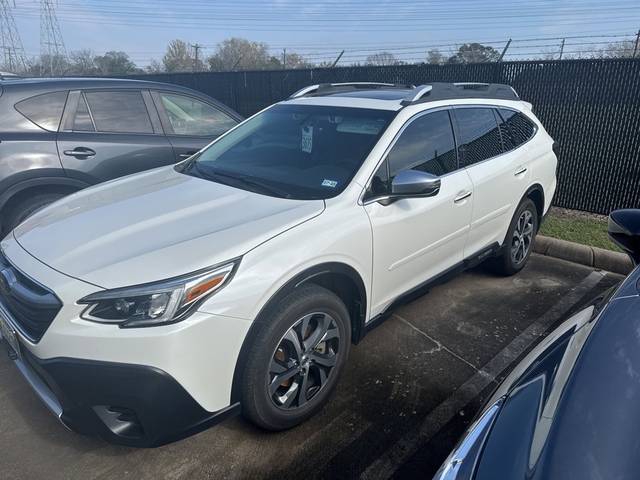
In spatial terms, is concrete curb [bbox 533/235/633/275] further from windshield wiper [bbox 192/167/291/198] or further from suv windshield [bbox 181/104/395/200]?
windshield wiper [bbox 192/167/291/198]

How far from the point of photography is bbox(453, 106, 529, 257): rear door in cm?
369

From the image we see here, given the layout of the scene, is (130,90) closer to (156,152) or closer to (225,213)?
(156,152)

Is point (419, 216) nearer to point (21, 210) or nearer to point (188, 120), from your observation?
point (188, 120)

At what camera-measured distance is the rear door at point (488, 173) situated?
12.1ft

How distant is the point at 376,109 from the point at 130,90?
3011 millimetres

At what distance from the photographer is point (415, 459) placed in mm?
2486

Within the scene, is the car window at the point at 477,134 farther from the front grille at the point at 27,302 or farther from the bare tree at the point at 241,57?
the bare tree at the point at 241,57

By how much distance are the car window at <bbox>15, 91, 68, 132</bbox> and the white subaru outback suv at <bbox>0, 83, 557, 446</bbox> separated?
162 cm

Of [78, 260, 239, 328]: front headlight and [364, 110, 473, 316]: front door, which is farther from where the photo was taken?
[364, 110, 473, 316]: front door

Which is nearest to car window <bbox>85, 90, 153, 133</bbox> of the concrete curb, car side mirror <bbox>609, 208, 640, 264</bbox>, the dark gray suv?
the dark gray suv

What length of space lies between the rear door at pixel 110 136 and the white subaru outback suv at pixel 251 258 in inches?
54.7

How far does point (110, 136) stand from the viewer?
4.70 meters

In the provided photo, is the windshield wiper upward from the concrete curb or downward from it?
upward

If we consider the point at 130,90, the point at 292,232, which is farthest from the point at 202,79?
the point at 292,232
